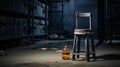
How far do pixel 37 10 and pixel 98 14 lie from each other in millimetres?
4025

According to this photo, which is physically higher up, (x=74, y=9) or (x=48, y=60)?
(x=74, y=9)

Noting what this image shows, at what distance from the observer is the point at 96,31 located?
16.5 metres

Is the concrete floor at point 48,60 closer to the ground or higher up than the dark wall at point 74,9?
closer to the ground

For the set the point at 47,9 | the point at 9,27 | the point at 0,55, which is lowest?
the point at 0,55

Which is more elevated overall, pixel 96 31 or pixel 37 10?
pixel 37 10

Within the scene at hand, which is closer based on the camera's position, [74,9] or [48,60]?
[48,60]

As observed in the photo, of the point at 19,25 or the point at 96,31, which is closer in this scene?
the point at 19,25

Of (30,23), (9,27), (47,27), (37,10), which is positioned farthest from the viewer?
(47,27)

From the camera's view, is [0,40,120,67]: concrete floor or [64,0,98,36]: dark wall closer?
[0,40,120,67]: concrete floor

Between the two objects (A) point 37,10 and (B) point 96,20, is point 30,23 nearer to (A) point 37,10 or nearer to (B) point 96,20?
(A) point 37,10

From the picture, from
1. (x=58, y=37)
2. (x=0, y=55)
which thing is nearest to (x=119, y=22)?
(x=58, y=37)

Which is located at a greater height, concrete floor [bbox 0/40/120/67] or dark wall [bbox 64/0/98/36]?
dark wall [bbox 64/0/98/36]

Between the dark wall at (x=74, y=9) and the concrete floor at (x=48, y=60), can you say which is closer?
the concrete floor at (x=48, y=60)

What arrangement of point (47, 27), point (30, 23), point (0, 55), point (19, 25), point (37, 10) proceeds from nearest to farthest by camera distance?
1. point (0, 55)
2. point (19, 25)
3. point (30, 23)
4. point (37, 10)
5. point (47, 27)
